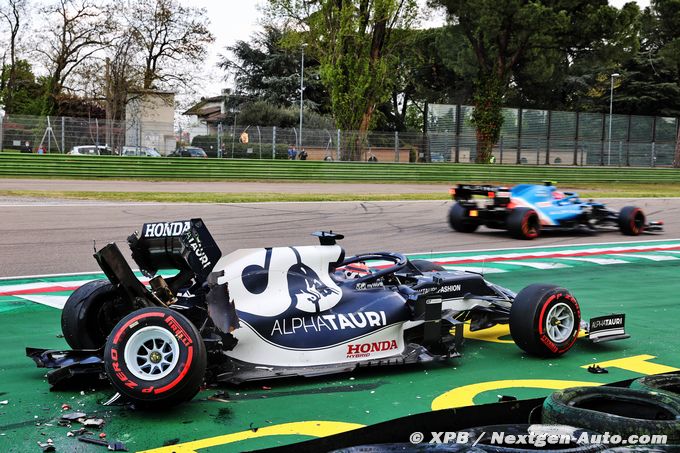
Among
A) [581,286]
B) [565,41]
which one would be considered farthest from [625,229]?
[565,41]

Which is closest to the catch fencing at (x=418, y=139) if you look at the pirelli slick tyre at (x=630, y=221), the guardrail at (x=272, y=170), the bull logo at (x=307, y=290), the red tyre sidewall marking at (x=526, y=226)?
the guardrail at (x=272, y=170)

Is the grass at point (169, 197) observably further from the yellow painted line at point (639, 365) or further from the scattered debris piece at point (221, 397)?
the scattered debris piece at point (221, 397)

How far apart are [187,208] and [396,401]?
1467cm

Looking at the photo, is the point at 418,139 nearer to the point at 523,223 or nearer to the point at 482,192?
the point at 482,192

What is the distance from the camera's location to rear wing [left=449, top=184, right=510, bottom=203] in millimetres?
15070

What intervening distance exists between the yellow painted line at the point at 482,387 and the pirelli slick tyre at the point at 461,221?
9.95 m

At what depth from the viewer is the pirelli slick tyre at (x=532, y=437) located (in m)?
3.79

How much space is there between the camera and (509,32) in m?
43.2

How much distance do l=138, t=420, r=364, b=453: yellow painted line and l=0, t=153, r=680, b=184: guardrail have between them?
2786 centimetres

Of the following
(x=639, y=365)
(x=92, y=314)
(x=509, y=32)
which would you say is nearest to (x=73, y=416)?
(x=92, y=314)

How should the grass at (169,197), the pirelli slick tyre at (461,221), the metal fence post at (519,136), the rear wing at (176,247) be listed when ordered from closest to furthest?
the rear wing at (176,247) < the pirelli slick tyre at (461,221) < the grass at (169,197) < the metal fence post at (519,136)

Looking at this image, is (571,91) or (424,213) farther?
(571,91)

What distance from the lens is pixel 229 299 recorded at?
5148 mm

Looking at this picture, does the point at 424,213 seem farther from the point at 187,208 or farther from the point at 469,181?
the point at 469,181
